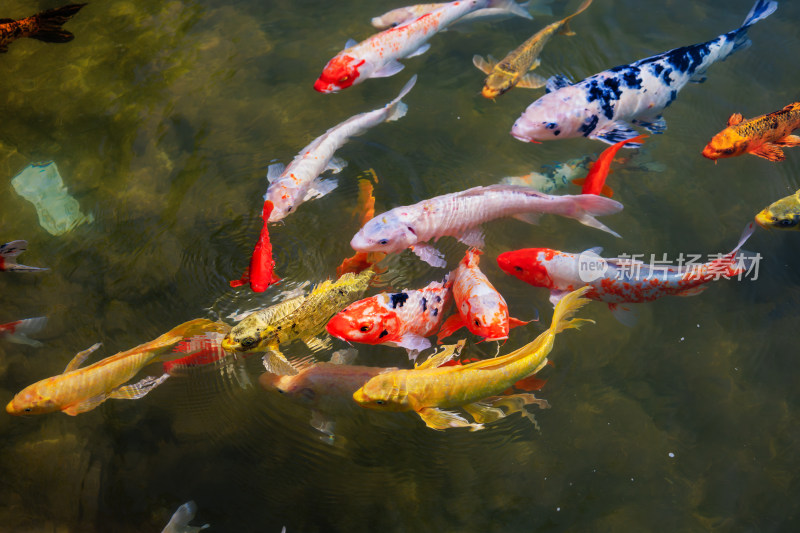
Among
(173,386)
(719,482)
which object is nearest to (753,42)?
(719,482)

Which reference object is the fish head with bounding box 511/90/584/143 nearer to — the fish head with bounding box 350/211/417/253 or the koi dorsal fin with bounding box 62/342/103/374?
the fish head with bounding box 350/211/417/253

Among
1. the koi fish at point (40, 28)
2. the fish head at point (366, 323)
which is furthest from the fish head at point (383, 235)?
the koi fish at point (40, 28)

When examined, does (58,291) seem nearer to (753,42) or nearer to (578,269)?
(578,269)

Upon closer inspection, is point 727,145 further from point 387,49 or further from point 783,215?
point 387,49

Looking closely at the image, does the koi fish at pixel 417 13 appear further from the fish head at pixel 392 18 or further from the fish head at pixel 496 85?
the fish head at pixel 496 85

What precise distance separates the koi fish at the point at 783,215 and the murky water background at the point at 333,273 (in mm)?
479

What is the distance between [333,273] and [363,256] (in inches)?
11.5

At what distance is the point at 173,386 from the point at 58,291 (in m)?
1.34

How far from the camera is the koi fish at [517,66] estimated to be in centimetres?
541

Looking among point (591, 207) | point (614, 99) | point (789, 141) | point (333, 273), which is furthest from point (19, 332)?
point (789, 141)

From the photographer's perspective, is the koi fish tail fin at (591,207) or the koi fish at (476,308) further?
the koi fish tail fin at (591,207)

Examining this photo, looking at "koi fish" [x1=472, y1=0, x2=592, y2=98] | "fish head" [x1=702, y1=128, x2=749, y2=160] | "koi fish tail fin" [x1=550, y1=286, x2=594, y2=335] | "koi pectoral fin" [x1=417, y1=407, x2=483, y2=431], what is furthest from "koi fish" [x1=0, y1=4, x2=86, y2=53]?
"fish head" [x1=702, y1=128, x2=749, y2=160]

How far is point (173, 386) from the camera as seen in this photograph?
422 centimetres

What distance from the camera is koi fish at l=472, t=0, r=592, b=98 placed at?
541 centimetres
